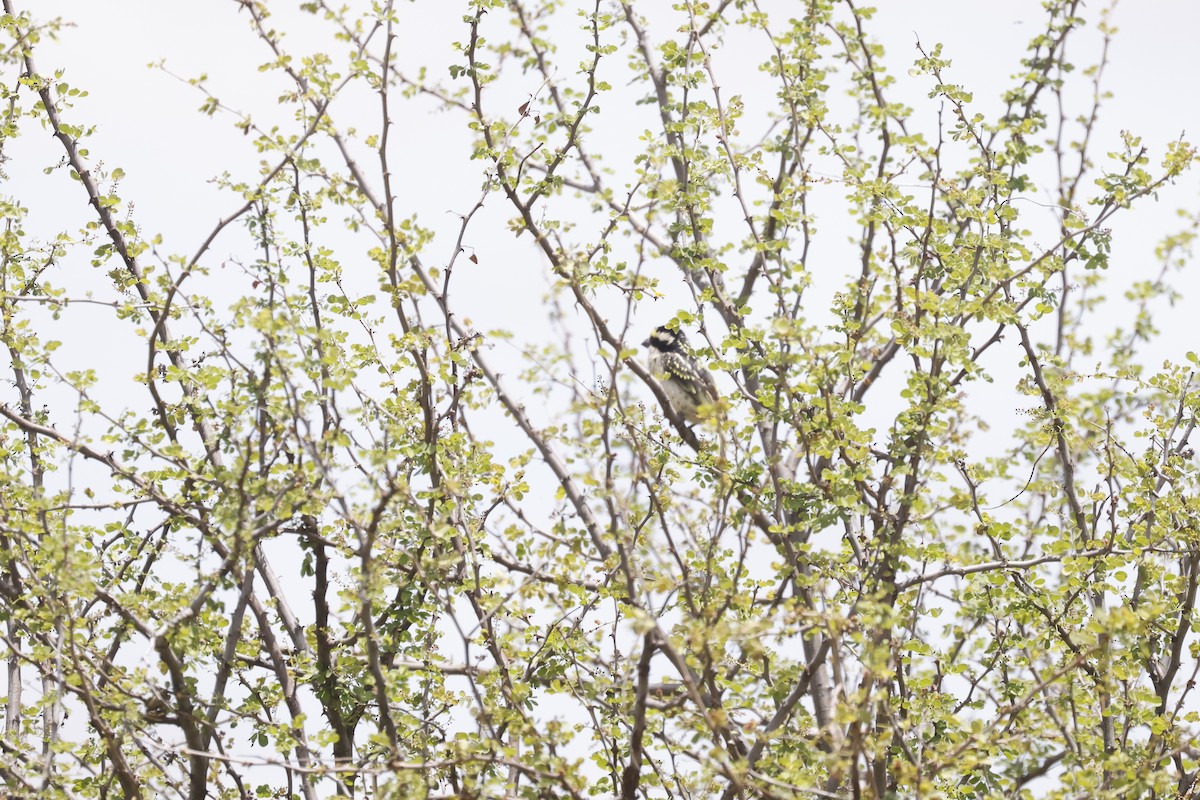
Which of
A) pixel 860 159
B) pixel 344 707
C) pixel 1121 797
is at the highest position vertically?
pixel 860 159

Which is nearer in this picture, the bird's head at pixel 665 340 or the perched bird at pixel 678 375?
the perched bird at pixel 678 375

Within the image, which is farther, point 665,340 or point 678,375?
point 665,340

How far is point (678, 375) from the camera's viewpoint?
8.90 metres

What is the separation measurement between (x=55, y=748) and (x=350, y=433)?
168 cm

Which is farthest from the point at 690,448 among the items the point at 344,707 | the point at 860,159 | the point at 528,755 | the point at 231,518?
the point at 231,518

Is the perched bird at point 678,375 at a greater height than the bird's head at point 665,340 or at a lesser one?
lesser

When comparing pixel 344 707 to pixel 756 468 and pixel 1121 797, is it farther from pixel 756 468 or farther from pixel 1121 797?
pixel 1121 797

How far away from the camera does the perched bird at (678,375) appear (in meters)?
9.39

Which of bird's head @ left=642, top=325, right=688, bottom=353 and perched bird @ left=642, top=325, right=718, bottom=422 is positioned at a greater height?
bird's head @ left=642, top=325, right=688, bottom=353

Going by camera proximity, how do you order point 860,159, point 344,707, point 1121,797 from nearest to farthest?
point 1121,797 < point 344,707 < point 860,159

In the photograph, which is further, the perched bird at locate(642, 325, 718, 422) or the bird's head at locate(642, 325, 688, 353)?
the bird's head at locate(642, 325, 688, 353)

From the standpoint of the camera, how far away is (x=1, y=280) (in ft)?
25.9

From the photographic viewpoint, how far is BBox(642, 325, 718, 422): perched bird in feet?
30.8

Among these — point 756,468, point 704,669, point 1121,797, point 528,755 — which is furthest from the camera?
point 756,468
